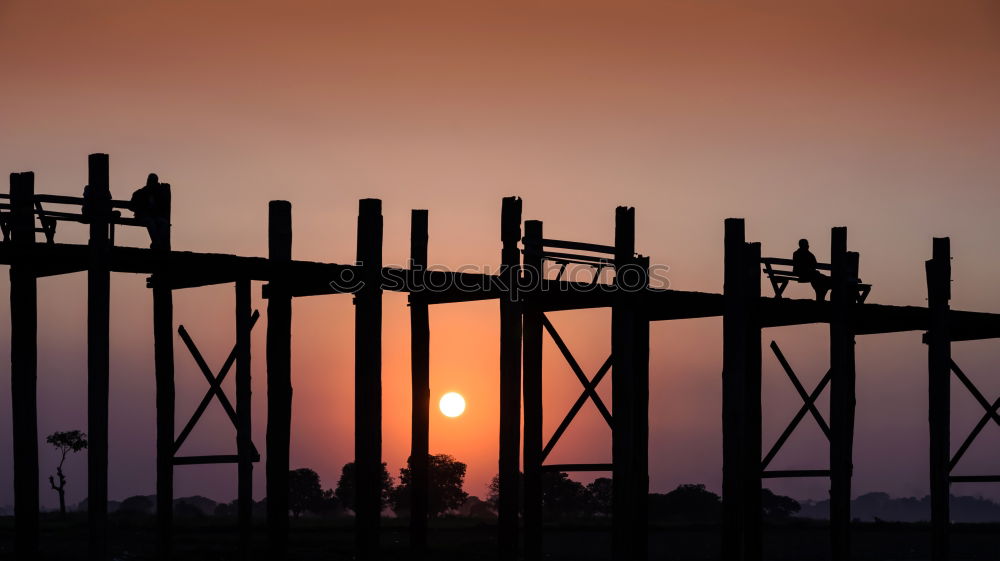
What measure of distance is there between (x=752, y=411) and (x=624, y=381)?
107 inches

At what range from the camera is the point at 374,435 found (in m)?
16.2

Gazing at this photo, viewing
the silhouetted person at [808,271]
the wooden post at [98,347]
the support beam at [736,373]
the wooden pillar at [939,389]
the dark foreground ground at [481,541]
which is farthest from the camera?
the dark foreground ground at [481,541]

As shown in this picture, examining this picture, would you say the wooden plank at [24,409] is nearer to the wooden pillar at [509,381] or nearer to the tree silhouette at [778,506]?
the wooden pillar at [509,381]

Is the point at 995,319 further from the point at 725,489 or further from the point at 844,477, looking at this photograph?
the point at 725,489

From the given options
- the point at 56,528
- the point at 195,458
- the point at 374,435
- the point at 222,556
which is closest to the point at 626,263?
the point at 374,435

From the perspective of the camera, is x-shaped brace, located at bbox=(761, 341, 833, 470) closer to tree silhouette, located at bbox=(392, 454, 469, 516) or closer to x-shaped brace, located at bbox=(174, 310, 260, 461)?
x-shaped brace, located at bbox=(174, 310, 260, 461)

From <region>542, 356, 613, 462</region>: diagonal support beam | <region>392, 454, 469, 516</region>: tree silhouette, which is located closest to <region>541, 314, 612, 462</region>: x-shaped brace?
<region>542, 356, 613, 462</region>: diagonal support beam

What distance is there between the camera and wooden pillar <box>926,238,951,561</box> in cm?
2102

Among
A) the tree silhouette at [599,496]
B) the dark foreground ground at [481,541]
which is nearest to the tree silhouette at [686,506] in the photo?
the tree silhouette at [599,496]

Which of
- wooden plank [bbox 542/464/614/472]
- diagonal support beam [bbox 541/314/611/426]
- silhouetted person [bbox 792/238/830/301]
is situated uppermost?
silhouetted person [bbox 792/238/830/301]

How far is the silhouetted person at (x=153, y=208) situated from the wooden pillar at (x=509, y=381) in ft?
13.4

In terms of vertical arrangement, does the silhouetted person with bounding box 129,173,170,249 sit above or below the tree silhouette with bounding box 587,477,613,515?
above

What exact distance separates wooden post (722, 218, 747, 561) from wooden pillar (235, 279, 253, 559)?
232 inches

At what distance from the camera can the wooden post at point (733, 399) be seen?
18156mm
